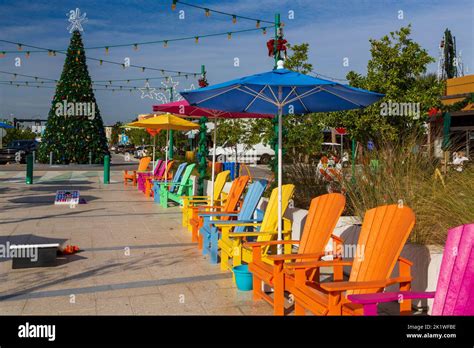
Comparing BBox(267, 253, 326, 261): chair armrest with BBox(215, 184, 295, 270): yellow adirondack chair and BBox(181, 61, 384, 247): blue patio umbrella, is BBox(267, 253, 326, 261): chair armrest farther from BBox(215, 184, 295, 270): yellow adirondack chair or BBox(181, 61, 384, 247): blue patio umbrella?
BBox(181, 61, 384, 247): blue patio umbrella

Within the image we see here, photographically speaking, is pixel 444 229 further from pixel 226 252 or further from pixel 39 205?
pixel 39 205

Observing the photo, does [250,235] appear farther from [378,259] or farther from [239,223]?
[378,259]

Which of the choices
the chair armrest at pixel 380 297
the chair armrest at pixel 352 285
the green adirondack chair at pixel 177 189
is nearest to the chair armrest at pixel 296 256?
the chair armrest at pixel 352 285

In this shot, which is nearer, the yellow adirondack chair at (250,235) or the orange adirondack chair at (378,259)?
the orange adirondack chair at (378,259)

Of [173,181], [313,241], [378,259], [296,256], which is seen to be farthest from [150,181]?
[378,259]

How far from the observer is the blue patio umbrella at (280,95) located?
520cm

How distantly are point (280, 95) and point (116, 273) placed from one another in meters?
2.72

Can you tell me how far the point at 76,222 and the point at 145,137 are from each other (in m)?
51.4

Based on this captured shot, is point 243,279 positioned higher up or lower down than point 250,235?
lower down

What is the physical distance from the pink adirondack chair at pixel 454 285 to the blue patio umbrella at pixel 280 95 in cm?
231

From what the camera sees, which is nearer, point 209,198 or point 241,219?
point 241,219

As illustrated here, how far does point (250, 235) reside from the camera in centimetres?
555

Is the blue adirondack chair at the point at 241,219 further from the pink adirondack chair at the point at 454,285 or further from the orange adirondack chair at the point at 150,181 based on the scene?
the orange adirondack chair at the point at 150,181
